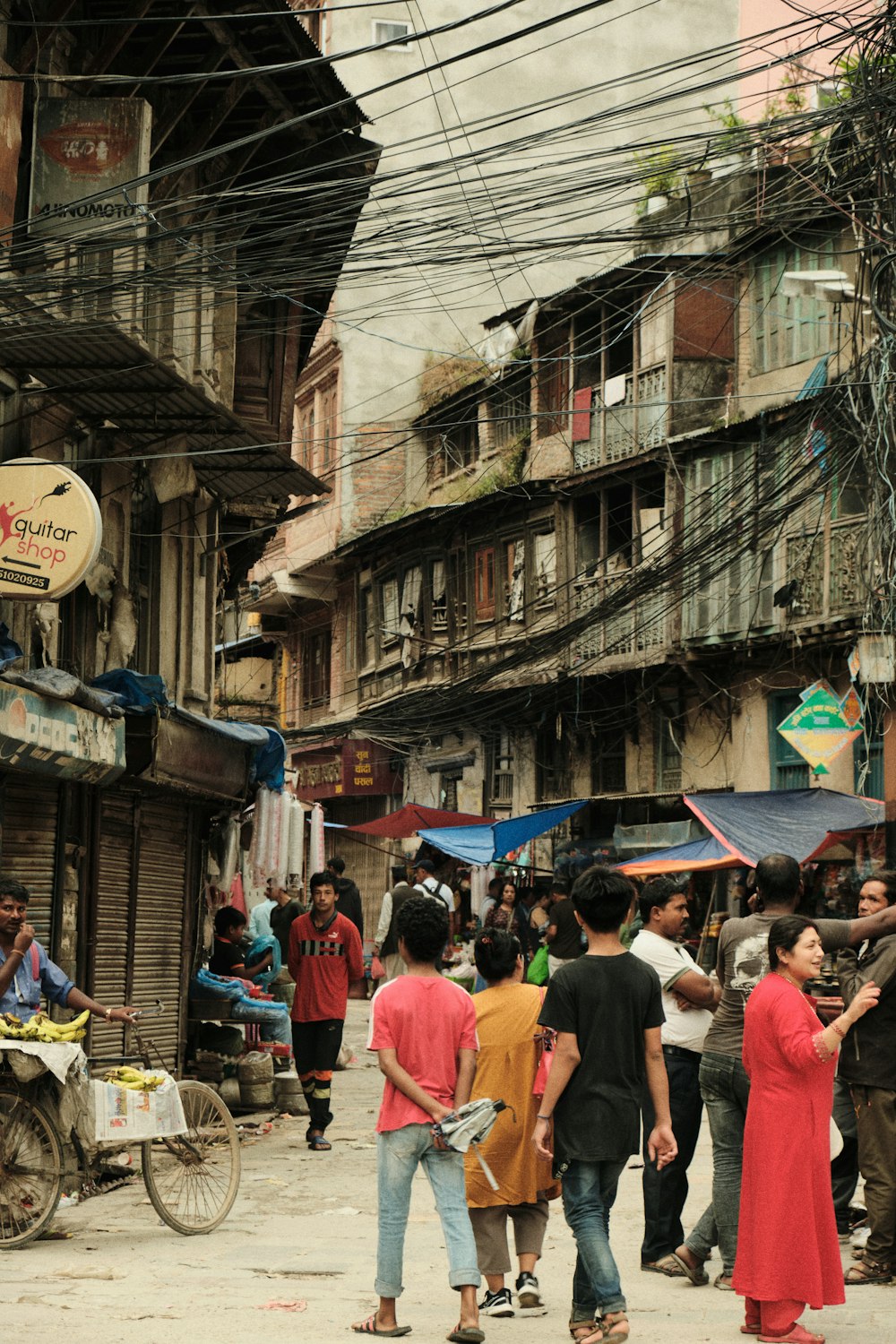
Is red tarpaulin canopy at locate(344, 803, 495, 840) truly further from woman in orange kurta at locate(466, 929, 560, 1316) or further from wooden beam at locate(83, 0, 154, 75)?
woman in orange kurta at locate(466, 929, 560, 1316)

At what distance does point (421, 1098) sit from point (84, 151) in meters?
8.41

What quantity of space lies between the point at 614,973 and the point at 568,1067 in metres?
0.36

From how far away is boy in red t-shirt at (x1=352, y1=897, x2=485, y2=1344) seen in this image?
6066 millimetres

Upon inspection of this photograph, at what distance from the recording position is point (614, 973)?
6008mm

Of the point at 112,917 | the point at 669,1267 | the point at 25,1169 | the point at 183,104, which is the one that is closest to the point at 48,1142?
the point at 25,1169

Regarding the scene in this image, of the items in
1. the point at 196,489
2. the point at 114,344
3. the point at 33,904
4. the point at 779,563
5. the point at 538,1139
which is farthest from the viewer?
the point at 779,563

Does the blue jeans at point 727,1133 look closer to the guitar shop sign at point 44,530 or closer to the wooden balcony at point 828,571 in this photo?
the guitar shop sign at point 44,530

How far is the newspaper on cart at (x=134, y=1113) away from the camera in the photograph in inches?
316

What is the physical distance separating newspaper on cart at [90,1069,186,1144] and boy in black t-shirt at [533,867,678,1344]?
2828 mm

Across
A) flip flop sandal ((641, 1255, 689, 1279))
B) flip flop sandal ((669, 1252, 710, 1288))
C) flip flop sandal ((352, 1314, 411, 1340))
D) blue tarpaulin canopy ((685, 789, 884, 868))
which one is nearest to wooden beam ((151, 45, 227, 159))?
blue tarpaulin canopy ((685, 789, 884, 868))

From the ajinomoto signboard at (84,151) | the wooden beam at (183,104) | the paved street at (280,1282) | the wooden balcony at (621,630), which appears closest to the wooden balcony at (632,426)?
the wooden balcony at (621,630)

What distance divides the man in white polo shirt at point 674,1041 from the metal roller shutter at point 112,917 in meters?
6.74

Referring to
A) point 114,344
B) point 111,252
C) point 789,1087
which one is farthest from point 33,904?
point 789,1087

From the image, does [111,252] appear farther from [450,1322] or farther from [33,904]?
[450,1322]
